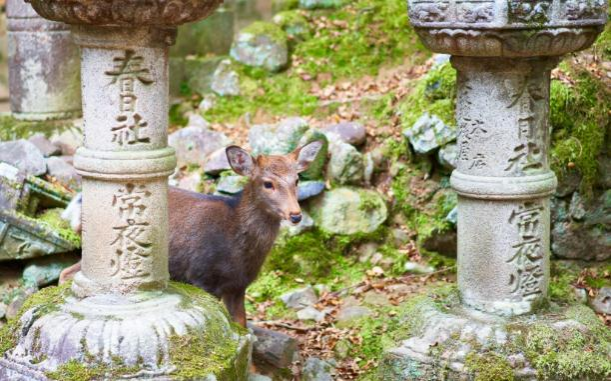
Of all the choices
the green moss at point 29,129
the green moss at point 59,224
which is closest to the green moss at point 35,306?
the green moss at point 59,224

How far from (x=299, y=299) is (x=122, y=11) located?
3.37 metres

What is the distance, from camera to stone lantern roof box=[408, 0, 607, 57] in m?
5.14

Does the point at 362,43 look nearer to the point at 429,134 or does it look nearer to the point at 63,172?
the point at 429,134

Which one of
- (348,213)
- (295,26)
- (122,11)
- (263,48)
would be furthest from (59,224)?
(295,26)

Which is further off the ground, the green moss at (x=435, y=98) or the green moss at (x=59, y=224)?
the green moss at (x=435, y=98)

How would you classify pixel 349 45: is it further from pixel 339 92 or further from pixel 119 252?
pixel 119 252

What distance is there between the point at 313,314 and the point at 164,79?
2.75 metres

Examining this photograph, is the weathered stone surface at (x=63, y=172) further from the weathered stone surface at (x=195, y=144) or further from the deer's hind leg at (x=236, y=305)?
the deer's hind leg at (x=236, y=305)

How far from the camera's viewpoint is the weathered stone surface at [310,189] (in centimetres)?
821

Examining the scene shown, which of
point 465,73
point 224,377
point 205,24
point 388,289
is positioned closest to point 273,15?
point 205,24

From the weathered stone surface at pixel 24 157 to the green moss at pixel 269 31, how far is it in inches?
102

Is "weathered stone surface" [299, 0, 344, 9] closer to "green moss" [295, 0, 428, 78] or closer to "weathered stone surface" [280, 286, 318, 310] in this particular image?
"green moss" [295, 0, 428, 78]

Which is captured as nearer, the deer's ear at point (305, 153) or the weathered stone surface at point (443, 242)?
the deer's ear at point (305, 153)


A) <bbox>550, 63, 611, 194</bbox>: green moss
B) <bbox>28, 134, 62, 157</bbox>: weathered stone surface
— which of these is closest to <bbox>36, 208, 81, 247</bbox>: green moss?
<bbox>28, 134, 62, 157</bbox>: weathered stone surface
